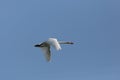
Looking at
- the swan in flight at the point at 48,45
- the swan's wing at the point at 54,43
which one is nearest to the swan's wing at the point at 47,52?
the swan in flight at the point at 48,45

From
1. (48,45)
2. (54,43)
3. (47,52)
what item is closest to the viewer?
(54,43)

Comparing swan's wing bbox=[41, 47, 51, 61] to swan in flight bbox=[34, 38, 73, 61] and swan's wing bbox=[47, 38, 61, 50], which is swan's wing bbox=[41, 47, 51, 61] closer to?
swan in flight bbox=[34, 38, 73, 61]

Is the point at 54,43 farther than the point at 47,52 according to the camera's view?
No

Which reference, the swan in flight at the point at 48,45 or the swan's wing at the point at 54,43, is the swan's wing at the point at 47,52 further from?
the swan's wing at the point at 54,43

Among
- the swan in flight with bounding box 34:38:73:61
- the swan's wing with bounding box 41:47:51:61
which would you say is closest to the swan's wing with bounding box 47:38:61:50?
the swan in flight with bounding box 34:38:73:61

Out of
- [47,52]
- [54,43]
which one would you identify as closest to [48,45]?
[47,52]

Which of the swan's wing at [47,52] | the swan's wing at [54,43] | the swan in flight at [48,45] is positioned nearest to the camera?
the swan's wing at [54,43]

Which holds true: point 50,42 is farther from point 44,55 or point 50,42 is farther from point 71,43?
point 71,43

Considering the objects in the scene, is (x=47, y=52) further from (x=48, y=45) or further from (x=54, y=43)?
(x=54, y=43)

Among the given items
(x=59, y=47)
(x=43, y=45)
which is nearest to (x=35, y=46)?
(x=43, y=45)

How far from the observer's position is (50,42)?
89750 millimetres

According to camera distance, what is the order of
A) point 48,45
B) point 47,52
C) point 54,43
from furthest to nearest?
point 47,52
point 48,45
point 54,43

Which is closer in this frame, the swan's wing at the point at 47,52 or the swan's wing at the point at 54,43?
the swan's wing at the point at 54,43

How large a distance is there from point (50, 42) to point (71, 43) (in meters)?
14.9
